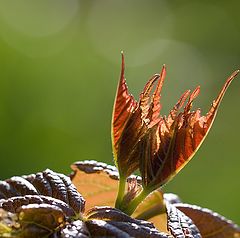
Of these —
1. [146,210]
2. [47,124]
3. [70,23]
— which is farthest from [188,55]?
[146,210]

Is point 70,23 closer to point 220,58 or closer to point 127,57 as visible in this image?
point 127,57

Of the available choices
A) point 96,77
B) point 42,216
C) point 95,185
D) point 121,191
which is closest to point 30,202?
point 42,216

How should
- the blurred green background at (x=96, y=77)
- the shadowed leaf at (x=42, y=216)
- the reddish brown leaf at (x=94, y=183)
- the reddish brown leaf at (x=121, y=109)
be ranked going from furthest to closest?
the blurred green background at (x=96, y=77) < the reddish brown leaf at (x=94, y=183) < the reddish brown leaf at (x=121, y=109) < the shadowed leaf at (x=42, y=216)

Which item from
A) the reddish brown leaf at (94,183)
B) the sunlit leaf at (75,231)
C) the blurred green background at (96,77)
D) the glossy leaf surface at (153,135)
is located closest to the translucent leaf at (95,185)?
the reddish brown leaf at (94,183)

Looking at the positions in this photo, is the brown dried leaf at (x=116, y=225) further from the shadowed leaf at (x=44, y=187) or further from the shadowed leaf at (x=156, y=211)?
the shadowed leaf at (x=156, y=211)

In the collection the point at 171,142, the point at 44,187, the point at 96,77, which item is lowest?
the point at 96,77

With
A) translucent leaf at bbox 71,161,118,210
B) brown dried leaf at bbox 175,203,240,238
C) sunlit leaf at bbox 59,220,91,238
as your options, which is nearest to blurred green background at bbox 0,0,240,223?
translucent leaf at bbox 71,161,118,210

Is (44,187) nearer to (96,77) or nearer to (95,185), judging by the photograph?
(95,185)
